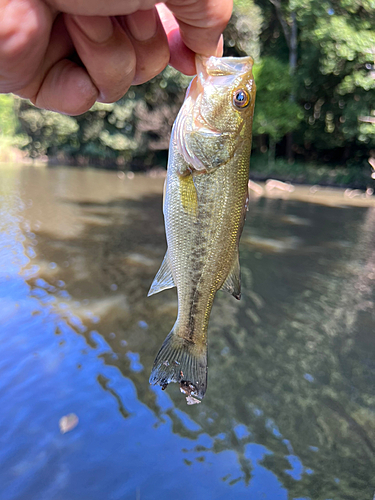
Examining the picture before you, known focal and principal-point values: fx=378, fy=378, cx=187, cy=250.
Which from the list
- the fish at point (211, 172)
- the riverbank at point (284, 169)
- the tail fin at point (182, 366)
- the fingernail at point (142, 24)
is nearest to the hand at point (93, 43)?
the fingernail at point (142, 24)

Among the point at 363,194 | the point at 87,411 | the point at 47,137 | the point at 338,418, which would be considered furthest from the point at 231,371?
the point at 47,137

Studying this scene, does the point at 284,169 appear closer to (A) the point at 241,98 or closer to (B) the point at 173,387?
(B) the point at 173,387

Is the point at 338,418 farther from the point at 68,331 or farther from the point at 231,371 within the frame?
the point at 68,331

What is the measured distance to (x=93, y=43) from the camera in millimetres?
1918

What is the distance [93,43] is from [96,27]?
6.1 inches

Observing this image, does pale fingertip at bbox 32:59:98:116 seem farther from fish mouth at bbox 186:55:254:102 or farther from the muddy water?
the muddy water

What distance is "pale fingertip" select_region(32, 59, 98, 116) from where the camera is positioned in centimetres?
217

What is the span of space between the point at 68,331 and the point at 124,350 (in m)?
1.23

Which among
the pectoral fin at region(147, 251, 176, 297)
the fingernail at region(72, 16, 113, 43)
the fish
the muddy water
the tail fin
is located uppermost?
the fingernail at region(72, 16, 113, 43)

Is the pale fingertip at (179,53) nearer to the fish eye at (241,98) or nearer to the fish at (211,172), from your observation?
the fish at (211,172)

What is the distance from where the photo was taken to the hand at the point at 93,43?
155 cm

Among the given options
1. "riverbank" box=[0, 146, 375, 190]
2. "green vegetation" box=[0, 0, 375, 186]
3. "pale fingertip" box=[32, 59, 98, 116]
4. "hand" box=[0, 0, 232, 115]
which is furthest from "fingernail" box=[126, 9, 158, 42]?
"riverbank" box=[0, 146, 375, 190]

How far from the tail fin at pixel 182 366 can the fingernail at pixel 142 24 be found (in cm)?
176

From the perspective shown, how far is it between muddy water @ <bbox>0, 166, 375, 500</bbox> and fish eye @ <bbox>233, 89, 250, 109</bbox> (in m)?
4.27
